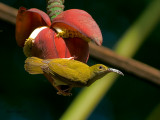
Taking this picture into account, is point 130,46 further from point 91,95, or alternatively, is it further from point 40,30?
point 40,30

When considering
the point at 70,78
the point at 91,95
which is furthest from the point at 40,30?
the point at 91,95

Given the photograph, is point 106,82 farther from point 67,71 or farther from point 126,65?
point 67,71

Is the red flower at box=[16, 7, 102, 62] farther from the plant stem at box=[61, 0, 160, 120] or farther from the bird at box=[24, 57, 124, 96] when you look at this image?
the plant stem at box=[61, 0, 160, 120]

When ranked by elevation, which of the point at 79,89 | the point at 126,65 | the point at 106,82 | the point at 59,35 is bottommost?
the point at 79,89

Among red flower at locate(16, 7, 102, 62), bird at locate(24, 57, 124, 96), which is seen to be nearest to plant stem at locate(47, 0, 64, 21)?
red flower at locate(16, 7, 102, 62)

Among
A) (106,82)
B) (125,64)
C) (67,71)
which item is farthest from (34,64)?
(106,82)

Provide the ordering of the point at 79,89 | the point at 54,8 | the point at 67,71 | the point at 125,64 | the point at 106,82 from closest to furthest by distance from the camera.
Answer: the point at 67,71
the point at 54,8
the point at 125,64
the point at 106,82
the point at 79,89

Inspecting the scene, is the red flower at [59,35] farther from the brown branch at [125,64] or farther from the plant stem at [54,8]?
the brown branch at [125,64]
